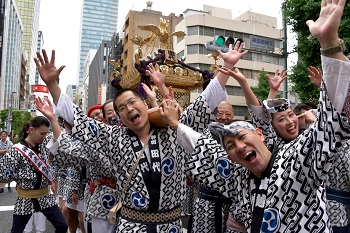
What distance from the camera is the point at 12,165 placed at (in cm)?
434

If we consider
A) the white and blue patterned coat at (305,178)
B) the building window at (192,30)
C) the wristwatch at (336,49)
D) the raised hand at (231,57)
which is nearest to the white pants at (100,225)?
the white and blue patterned coat at (305,178)

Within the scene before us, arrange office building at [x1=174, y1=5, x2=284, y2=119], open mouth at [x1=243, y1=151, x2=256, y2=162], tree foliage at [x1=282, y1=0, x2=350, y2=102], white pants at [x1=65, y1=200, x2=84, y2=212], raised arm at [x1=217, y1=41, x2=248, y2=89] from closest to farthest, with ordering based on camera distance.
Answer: open mouth at [x1=243, y1=151, x2=256, y2=162] → raised arm at [x1=217, y1=41, x2=248, y2=89] → white pants at [x1=65, y1=200, x2=84, y2=212] → tree foliage at [x1=282, y1=0, x2=350, y2=102] → office building at [x1=174, y1=5, x2=284, y2=119]

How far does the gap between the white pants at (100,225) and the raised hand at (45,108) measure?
113cm

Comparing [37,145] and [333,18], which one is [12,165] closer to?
[37,145]

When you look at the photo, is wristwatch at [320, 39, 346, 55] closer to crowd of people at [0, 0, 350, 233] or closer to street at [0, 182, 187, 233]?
crowd of people at [0, 0, 350, 233]

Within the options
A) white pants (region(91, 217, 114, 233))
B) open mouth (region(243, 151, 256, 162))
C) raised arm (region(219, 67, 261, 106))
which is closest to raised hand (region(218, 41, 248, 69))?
raised arm (region(219, 67, 261, 106))

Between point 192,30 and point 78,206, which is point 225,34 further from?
point 78,206

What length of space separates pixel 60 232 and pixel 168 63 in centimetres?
322

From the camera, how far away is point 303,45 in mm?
11766

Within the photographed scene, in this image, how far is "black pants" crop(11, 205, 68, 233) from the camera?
434 cm

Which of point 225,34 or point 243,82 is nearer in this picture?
point 243,82

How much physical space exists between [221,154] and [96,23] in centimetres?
17433

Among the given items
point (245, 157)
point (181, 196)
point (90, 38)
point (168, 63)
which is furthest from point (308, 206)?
point (90, 38)

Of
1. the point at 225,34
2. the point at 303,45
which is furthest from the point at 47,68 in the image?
the point at 225,34
